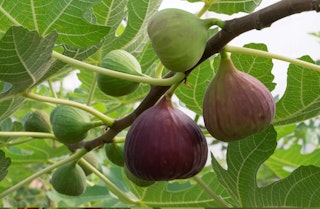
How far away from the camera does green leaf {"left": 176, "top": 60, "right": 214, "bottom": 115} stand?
138 centimetres

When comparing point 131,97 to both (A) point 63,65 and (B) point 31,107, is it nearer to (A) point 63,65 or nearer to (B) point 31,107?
(A) point 63,65

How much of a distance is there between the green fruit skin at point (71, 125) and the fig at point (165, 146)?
13.2 inches

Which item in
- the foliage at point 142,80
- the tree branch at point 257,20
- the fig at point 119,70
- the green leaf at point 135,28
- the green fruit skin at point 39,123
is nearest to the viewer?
the tree branch at point 257,20

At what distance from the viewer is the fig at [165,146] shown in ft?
3.27

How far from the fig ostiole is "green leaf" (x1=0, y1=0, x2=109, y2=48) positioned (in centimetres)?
30

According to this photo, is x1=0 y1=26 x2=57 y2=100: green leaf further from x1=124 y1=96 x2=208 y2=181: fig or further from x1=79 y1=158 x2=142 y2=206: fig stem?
x1=79 y1=158 x2=142 y2=206: fig stem

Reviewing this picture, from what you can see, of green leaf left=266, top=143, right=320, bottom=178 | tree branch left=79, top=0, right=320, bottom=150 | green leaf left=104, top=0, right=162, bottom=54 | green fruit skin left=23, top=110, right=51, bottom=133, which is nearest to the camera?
tree branch left=79, top=0, right=320, bottom=150

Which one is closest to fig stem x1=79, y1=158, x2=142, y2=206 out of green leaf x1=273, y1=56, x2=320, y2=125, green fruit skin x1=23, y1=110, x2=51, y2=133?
green fruit skin x1=23, y1=110, x2=51, y2=133

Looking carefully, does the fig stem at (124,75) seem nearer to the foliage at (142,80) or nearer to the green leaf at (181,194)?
the foliage at (142,80)

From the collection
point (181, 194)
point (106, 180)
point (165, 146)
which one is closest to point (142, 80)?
point (165, 146)

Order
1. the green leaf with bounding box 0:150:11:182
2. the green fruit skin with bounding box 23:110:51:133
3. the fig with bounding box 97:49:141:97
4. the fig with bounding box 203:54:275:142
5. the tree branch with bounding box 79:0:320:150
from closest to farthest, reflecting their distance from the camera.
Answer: the tree branch with bounding box 79:0:320:150 → the fig with bounding box 203:54:275:142 → the fig with bounding box 97:49:141:97 → the green leaf with bounding box 0:150:11:182 → the green fruit skin with bounding box 23:110:51:133

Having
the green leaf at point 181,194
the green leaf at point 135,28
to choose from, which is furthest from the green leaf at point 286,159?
the green leaf at point 135,28

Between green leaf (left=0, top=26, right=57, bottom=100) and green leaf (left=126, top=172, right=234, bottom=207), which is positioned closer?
Answer: green leaf (left=0, top=26, right=57, bottom=100)

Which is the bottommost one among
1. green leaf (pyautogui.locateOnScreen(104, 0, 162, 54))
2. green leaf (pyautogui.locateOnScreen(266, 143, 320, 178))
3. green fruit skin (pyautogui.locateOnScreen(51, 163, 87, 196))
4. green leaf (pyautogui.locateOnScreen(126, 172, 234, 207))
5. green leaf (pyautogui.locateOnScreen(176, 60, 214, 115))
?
green leaf (pyautogui.locateOnScreen(266, 143, 320, 178))
